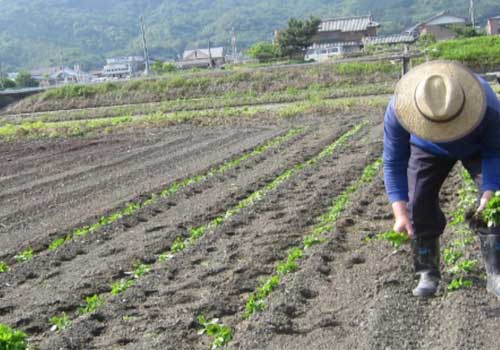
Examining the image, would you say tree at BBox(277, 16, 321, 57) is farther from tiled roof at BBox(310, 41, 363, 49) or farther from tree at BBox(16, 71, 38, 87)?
tree at BBox(16, 71, 38, 87)

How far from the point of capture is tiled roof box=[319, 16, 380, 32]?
205 ft

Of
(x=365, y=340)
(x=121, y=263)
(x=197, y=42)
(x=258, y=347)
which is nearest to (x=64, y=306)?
(x=121, y=263)

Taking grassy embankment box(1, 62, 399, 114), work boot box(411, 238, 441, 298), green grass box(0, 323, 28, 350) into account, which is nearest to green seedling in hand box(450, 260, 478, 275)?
work boot box(411, 238, 441, 298)

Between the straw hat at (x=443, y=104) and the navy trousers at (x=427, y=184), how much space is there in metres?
0.43

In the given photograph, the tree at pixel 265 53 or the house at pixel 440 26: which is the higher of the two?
the house at pixel 440 26

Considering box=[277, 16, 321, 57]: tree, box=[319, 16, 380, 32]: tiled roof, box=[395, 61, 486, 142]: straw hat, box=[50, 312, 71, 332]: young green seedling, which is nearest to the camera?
box=[395, 61, 486, 142]: straw hat

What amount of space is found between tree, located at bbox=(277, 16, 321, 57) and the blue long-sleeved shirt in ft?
141

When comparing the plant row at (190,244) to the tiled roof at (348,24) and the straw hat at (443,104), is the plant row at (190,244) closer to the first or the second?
the straw hat at (443,104)

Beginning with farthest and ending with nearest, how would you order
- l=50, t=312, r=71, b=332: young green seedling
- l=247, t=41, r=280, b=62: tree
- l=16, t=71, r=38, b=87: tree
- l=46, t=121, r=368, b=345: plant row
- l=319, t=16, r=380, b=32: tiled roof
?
l=319, t=16, r=380, b=32: tiled roof, l=16, t=71, r=38, b=87: tree, l=247, t=41, r=280, b=62: tree, l=46, t=121, r=368, b=345: plant row, l=50, t=312, r=71, b=332: young green seedling

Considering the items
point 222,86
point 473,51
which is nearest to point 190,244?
point 473,51

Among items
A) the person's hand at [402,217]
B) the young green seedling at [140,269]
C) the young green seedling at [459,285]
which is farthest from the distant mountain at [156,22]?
the person's hand at [402,217]

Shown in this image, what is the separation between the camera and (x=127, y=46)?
462ft

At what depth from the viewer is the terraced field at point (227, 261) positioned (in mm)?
3979

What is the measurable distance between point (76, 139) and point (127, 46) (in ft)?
411
